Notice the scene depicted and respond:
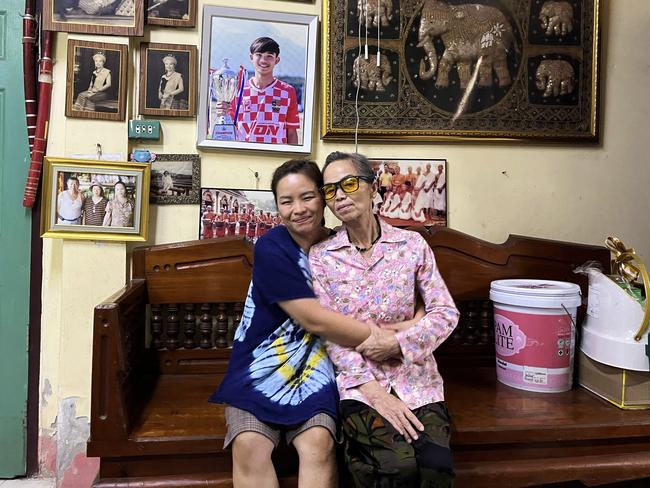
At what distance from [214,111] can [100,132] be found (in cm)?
43

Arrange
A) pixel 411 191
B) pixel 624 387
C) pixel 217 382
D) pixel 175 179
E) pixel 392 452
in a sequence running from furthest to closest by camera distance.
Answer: pixel 411 191
pixel 175 179
pixel 217 382
pixel 624 387
pixel 392 452

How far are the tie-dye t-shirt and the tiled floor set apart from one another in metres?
1.07

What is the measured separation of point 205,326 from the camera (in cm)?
183

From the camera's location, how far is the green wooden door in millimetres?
1854

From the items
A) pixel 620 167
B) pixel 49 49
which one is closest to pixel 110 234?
pixel 49 49

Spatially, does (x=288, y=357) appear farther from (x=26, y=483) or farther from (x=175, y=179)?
(x=26, y=483)

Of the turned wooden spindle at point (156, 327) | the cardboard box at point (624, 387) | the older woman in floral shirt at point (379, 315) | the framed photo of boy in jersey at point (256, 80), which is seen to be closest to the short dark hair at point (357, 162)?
the older woman in floral shirt at point (379, 315)

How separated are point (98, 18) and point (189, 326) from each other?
3.91ft

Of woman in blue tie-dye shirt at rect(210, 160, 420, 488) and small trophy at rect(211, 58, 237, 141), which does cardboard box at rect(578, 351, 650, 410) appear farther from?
small trophy at rect(211, 58, 237, 141)

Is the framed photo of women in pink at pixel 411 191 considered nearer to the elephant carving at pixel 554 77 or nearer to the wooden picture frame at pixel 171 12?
the elephant carving at pixel 554 77

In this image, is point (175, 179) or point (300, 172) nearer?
point (300, 172)

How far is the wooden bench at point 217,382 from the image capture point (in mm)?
1307

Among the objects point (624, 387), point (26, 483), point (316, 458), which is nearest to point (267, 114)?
point (316, 458)

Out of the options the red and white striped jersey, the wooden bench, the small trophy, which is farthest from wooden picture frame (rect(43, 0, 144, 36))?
the wooden bench
